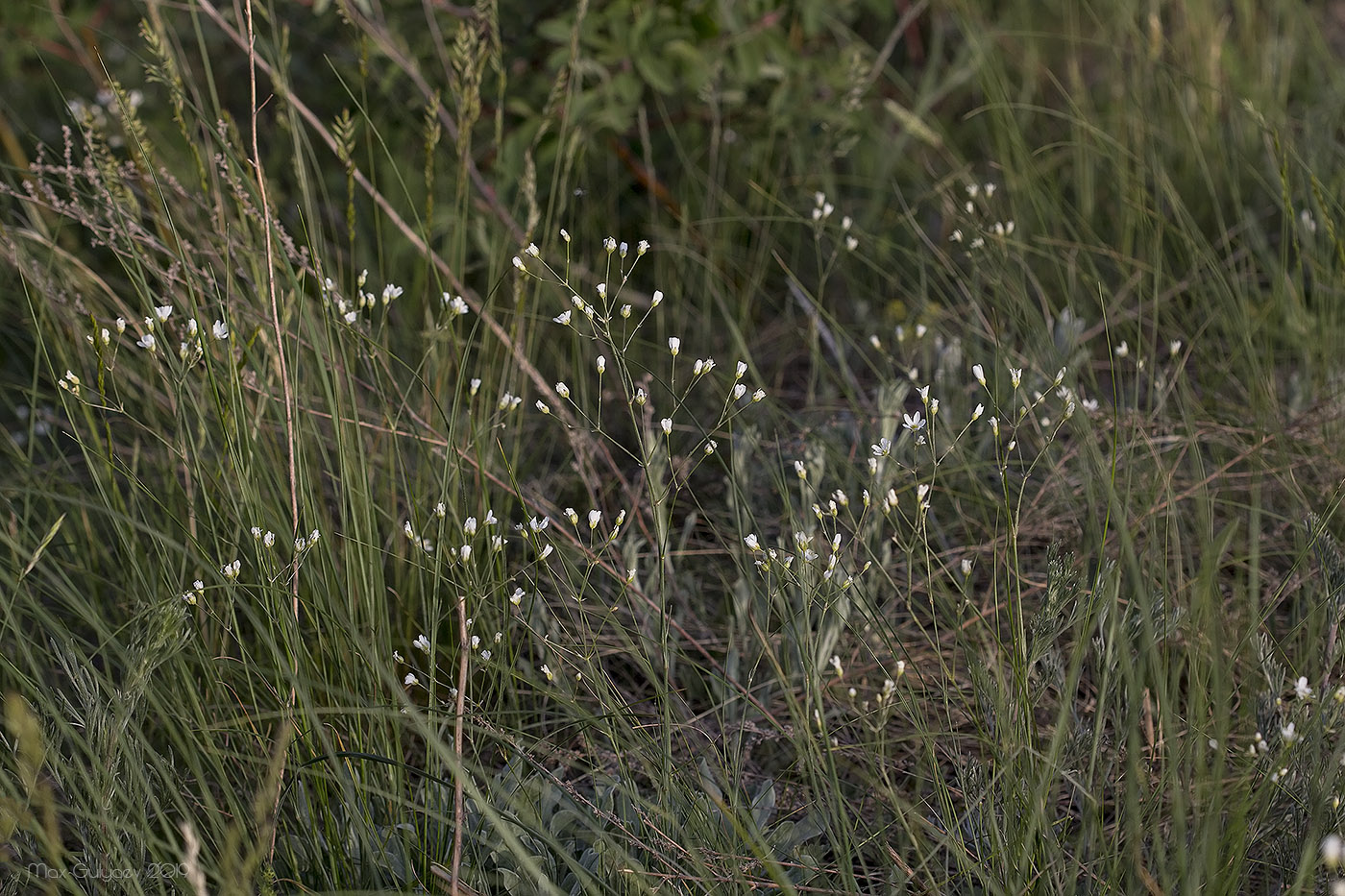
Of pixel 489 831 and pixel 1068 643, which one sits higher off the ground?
pixel 489 831

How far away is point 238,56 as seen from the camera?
2.96 m

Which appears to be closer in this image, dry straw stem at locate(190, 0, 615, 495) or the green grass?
the green grass

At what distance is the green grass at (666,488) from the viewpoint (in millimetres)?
1326

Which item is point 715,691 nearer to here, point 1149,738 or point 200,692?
point 1149,738

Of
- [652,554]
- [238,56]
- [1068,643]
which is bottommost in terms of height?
[1068,643]

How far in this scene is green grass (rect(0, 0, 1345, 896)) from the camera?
1326 mm

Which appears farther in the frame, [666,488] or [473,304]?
[473,304]

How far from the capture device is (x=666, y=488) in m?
1.34

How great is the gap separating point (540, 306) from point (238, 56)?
3.79 ft

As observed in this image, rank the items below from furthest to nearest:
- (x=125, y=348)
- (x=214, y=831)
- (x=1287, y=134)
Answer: (x=1287, y=134)
(x=125, y=348)
(x=214, y=831)

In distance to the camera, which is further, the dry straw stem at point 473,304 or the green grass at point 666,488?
the dry straw stem at point 473,304

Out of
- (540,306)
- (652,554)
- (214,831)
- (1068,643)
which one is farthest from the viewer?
(540,306)

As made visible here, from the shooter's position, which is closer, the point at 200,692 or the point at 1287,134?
the point at 200,692

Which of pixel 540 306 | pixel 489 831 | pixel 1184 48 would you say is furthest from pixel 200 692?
pixel 1184 48
